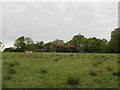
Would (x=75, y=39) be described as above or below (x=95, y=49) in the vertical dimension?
above

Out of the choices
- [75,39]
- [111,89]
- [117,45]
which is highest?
[75,39]

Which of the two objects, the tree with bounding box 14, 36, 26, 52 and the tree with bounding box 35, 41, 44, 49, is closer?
the tree with bounding box 14, 36, 26, 52

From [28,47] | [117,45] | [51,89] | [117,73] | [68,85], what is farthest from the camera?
[28,47]

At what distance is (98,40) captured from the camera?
87000mm

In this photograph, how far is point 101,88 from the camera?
501cm

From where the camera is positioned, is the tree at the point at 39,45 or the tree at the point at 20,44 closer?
the tree at the point at 20,44

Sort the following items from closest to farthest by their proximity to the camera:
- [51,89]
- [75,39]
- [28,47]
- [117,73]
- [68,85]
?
[51,89], [68,85], [117,73], [28,47], [75,39]

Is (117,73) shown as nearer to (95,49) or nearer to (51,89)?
(51,89)

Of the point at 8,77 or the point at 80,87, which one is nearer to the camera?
the point at 80,87

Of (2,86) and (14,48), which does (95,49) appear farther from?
(2,86)

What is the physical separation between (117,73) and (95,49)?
67.9 meters

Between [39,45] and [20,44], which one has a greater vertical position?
[39,45]

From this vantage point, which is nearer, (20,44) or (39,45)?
(20,44)

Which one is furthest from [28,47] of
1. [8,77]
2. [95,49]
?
[8,77]
